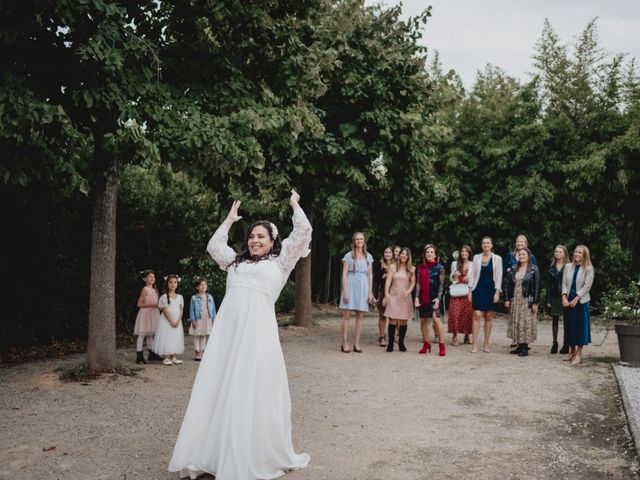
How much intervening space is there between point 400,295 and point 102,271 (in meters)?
5.24

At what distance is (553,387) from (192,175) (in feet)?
18.1

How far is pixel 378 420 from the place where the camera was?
6340mm

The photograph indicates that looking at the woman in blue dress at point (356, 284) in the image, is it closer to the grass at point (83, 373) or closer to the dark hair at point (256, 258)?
the grass at point (83, 373)

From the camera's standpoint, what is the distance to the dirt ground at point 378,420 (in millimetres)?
4891

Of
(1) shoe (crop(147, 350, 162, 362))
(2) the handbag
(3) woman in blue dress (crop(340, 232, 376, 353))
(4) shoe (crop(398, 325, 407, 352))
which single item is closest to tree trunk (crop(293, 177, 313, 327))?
(3) woman in blue dress (crop(340, 232, 376, 353))

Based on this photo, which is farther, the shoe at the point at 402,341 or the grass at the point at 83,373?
the shoe at the point at 402,341

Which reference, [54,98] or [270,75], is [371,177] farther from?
[54,98]

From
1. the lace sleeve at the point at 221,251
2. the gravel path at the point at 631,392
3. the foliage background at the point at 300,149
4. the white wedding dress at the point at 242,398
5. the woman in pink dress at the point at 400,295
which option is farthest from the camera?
the woman in pink dress at the point at 400,295

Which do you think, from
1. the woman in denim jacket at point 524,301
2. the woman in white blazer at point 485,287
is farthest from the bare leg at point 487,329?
the woman in denim jacket at point 524,301

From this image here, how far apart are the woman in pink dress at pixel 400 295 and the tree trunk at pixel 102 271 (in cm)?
496

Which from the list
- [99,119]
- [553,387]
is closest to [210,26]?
[99,119]

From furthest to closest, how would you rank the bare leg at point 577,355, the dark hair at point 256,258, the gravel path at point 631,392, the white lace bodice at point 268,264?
1. the bare leg at point 577,355
2. the gravel path at point 631,392
3. the dark hair at point 256,258
4. the white lace bodice at point 268,264

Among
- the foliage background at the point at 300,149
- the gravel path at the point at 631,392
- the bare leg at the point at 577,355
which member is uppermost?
the foliage background at the point at 300,149

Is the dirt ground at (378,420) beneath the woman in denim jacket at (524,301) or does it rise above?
beneath
